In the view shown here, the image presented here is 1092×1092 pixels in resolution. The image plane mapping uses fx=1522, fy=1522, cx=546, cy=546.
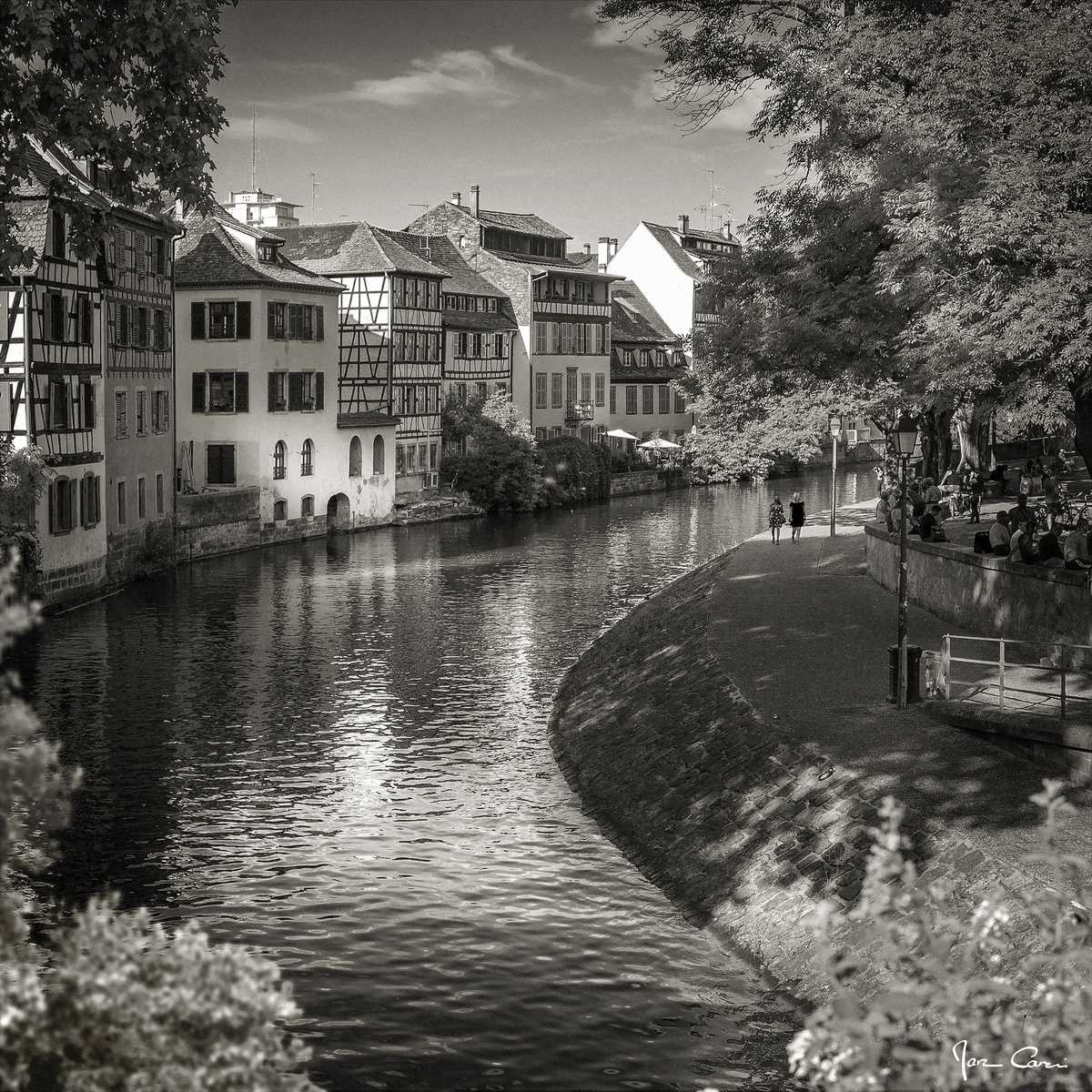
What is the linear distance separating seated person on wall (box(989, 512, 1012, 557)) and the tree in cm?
1546

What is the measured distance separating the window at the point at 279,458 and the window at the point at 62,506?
646 inches

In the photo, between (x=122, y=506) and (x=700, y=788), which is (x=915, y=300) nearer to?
(x=700, y=788)

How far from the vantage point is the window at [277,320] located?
55.5m

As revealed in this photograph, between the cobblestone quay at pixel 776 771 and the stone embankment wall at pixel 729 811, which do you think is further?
the cobblestone quay at pixel 776 771

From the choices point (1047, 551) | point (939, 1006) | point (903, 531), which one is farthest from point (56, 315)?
point (939, 1006)

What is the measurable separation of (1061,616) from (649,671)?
764cm

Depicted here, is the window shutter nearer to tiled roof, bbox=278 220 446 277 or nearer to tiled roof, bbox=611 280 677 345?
tiled roof, bbox=278 220 446 277

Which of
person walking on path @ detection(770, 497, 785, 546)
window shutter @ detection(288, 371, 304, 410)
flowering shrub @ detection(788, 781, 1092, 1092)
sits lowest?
flowering shrub @ detection(788, 781, 1092, 1092)

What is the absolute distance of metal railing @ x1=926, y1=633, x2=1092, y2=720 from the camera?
61.8ft

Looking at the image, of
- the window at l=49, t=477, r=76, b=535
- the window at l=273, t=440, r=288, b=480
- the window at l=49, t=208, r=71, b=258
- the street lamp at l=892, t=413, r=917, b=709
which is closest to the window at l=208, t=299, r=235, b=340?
the window at l=273, t=440, r=288, b=480

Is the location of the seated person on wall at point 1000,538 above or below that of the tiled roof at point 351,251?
below

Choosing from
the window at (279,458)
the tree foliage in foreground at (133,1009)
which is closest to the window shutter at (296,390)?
the window at (279,458)

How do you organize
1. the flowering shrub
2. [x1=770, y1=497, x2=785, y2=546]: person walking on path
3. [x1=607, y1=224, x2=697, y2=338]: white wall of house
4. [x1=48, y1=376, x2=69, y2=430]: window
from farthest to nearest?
1. [x1=607, y1=224, x2=697, y2=338]: white wall of house
2. [x1=770, y1=497, x2=785, y2=546]: person walking on path
3. [x1=48, y1=376, x2=69, y2=430]: window
4. the flowering shrub

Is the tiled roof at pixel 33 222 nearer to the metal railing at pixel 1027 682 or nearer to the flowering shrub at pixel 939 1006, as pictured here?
the metal railing at pixel 1027 682
